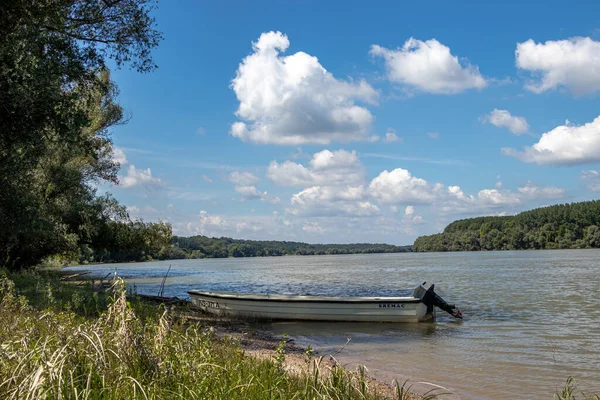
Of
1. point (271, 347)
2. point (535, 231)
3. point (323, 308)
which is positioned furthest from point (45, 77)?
point (535, 231)

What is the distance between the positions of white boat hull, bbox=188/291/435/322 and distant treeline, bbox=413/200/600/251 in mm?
121855

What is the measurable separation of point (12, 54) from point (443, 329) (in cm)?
1566

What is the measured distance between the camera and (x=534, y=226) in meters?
137

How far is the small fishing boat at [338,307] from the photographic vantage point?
18.0 m

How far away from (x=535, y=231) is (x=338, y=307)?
132 meters

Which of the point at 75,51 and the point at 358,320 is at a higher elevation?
the point at 75,51

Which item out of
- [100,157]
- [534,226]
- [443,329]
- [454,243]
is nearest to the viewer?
[443,329]

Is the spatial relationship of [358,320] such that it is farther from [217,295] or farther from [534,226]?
[534,226]

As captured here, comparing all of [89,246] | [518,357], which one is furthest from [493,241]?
[518,357]

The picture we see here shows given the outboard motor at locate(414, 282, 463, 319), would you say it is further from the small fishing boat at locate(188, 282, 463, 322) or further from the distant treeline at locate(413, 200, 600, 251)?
the distant treeline at locate(413, 200, 600, 251)

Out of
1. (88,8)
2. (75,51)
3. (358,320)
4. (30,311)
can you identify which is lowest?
(358,320)

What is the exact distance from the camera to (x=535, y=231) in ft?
436

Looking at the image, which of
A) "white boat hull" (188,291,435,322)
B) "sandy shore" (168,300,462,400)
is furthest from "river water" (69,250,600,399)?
"sandy shore" (168,300,462,400)

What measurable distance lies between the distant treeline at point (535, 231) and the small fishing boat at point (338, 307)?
398ft
